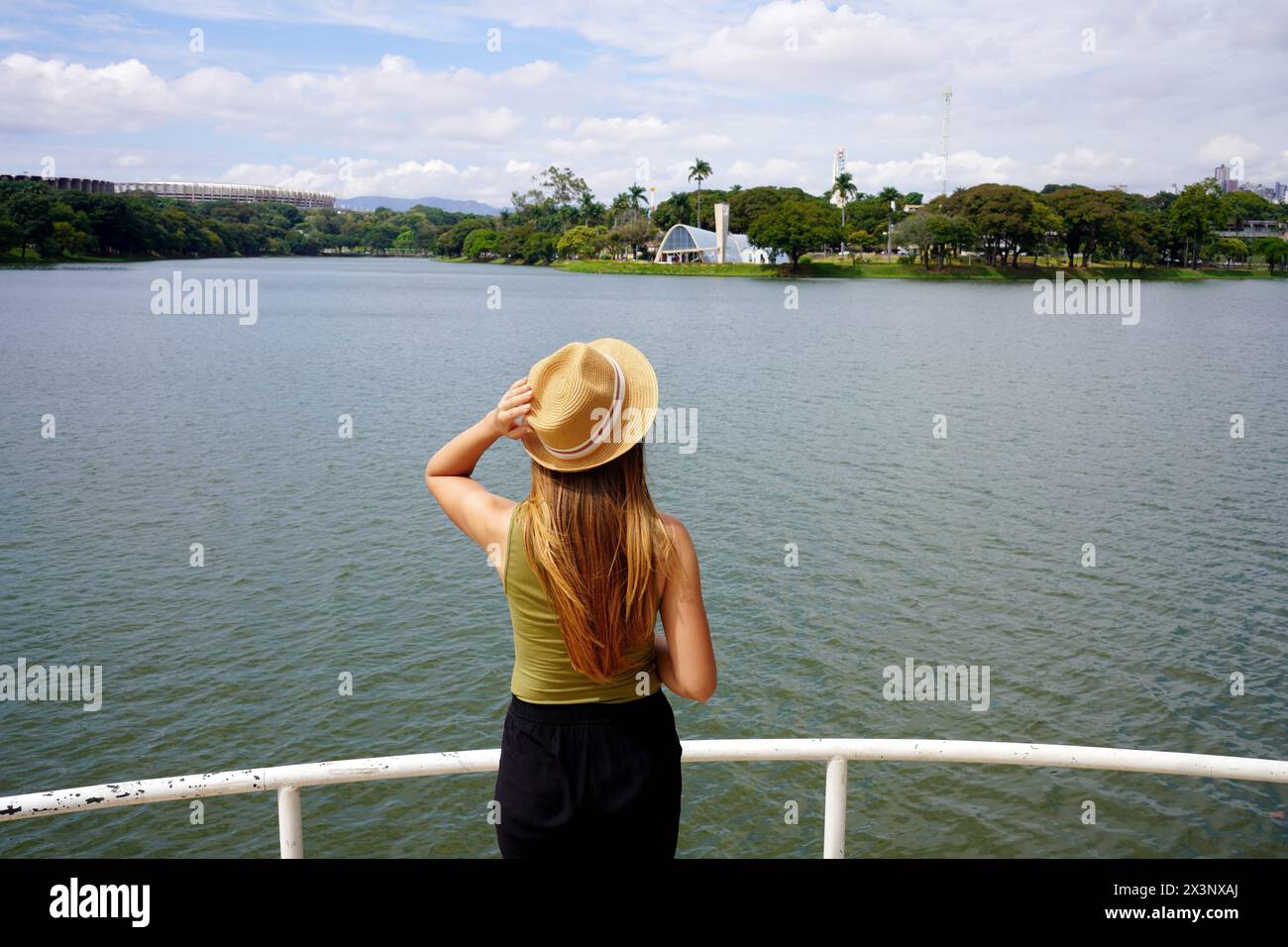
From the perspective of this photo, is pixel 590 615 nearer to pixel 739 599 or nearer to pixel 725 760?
pixel 725 760

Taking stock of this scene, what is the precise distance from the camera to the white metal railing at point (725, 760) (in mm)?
2518

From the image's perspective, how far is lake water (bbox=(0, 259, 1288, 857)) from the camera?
895 cm

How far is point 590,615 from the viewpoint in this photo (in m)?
2.20

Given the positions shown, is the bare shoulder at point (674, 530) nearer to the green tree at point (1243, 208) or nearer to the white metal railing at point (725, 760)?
the white metal railing at point (725, 760)

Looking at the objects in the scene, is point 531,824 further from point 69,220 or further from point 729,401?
point 69,220

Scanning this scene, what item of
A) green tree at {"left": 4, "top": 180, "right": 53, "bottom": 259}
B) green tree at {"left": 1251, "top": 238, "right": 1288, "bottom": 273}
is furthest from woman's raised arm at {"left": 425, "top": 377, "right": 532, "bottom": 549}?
green tree at {"left": 1251, "top": 238, "right": 1288, "bottom": 273}

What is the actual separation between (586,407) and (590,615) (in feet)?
1.50

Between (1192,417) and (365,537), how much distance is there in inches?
891

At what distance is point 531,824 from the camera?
222cm

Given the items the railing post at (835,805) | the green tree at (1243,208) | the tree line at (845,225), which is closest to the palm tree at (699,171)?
the tree line at (845,225)

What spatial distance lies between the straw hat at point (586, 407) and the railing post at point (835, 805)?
1.21 meters

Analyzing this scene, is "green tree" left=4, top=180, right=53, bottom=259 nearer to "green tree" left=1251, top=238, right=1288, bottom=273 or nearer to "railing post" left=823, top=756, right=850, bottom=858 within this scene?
"railing post" left=823, top=756, right=850, bottom=858

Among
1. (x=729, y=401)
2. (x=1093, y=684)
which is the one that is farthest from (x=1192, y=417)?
(x=1093, y=684)
